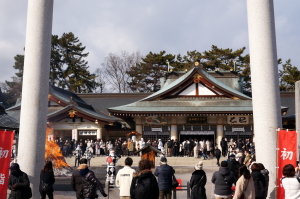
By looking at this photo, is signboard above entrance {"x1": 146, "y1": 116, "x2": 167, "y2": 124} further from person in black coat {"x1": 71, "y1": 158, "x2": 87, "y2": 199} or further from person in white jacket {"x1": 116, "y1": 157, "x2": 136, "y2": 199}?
person in black coat {"x1": 71, "y1": 158, "x2": 87, "y2": 199}

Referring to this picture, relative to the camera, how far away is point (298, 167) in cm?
931

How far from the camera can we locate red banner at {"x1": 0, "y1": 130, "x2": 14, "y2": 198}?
7660 mm

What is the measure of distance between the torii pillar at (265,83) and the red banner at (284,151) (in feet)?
1.74

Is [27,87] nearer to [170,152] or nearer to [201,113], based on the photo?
[170,152]

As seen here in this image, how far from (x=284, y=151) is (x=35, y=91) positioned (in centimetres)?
580

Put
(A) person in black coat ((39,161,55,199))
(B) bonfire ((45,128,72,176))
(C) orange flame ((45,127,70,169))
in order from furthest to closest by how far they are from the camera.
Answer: (C) orange flame ((45,127,70,169)), (B) bonfire ((45,128,72,176)), (A) person in black coat ((39,161,55,199))

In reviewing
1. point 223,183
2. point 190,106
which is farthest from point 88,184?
point 190,106

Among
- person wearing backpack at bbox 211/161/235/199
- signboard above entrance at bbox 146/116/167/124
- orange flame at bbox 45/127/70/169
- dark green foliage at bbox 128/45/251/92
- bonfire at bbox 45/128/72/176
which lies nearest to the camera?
person wearing backpack at bbox 211/161/235/199

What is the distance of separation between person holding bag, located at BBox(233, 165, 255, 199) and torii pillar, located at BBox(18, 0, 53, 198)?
4.68 metres

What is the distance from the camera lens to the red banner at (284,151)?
812cm

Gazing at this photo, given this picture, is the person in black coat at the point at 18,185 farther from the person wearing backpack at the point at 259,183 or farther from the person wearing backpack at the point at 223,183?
the person wearing backpack at the point at 259,183

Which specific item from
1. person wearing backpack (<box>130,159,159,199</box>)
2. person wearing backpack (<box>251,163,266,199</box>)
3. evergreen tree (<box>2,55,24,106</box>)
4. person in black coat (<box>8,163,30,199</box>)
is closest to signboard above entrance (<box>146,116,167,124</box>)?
person wearing backpack (<box>251,163,266,199</box>)

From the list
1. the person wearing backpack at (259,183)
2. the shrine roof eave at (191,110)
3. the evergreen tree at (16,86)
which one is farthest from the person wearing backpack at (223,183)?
the evergreen tree at (16,86)

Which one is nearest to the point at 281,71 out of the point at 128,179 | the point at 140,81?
the point at 140,81
